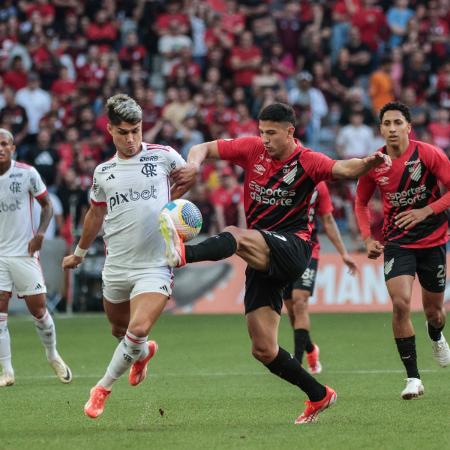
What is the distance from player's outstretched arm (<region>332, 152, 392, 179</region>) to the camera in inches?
309

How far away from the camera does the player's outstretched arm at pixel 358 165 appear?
786cm

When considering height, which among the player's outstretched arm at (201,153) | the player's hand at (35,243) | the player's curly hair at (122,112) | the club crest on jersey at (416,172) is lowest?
the player's hand at (35,243)

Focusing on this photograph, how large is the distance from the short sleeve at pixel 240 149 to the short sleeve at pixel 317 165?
0.39m

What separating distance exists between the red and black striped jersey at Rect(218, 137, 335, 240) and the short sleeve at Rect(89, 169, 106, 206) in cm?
100

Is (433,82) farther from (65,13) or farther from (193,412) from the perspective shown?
(193,412)

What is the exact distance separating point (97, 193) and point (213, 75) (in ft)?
50.2

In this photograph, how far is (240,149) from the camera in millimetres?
8812

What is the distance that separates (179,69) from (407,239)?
47.2 ft

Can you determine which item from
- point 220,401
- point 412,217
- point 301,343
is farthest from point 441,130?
point 220,401

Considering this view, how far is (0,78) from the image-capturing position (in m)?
24.3

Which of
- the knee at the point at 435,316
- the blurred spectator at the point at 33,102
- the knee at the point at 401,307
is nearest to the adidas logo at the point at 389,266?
the knee at the point at 401,307

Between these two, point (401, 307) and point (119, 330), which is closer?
point (119, 330)

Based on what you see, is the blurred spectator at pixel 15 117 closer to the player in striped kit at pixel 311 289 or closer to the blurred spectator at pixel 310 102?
the blurred spectator at pixel 310 102

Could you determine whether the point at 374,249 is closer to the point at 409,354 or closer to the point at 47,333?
the point at 409,354
